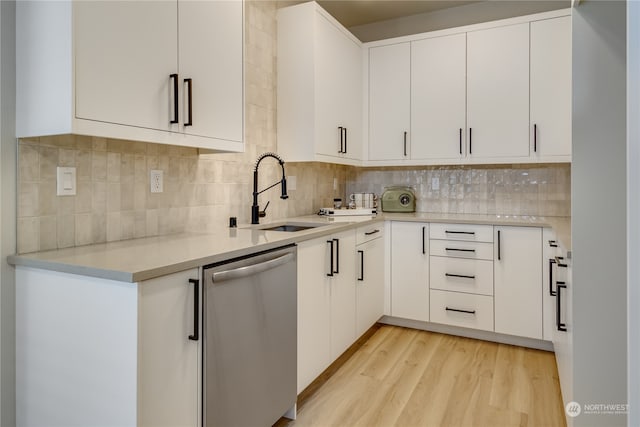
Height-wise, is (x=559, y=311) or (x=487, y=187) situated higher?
(x=487, y=187)

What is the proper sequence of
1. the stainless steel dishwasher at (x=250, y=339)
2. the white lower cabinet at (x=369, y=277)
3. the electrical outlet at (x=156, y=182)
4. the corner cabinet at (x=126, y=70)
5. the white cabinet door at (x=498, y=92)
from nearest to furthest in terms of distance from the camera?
the corner cabinet at (x=126, y=70)
the stainless steel dishwasher at (x=250, y=339)
the electrical outlet at (x=156, y=182)
the white lower cabinet at (x=369, y=277)
the white cabinet door at (x=498, y=92)

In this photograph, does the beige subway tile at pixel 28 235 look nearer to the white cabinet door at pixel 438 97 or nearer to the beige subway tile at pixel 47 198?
the beige subway tile at pixel 47 198

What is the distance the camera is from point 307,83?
2787 mm

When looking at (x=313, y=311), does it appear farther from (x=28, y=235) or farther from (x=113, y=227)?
(x=28, y=235)

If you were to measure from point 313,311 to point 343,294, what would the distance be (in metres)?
0.39

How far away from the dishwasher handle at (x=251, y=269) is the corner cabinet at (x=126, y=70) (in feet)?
1.96

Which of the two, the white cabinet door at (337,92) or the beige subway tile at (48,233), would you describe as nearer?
the beige subway tile at (48,233)

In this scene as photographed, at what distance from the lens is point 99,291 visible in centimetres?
117

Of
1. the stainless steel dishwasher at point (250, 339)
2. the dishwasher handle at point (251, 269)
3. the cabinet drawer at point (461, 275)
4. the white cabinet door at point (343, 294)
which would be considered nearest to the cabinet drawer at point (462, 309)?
the cabinet drawer at point (461, 275)

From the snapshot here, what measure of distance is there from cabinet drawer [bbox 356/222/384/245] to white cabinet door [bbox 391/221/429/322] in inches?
4.9

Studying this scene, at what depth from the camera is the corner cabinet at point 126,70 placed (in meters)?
1.28

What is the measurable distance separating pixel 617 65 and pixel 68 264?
1.97 metres

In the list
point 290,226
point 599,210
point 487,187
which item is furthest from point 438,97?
point 599,210

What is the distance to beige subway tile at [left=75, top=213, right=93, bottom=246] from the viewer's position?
5.24ft
